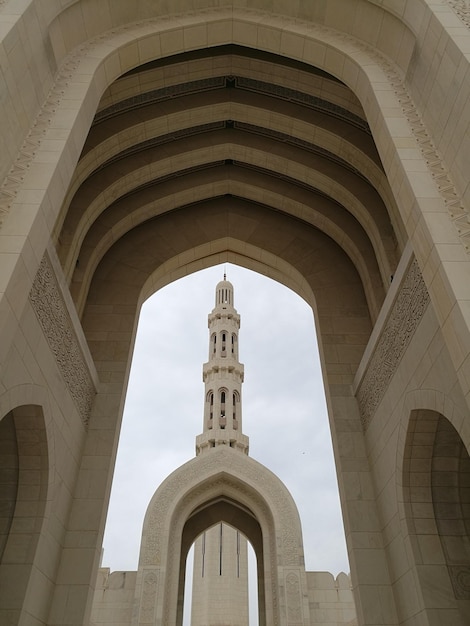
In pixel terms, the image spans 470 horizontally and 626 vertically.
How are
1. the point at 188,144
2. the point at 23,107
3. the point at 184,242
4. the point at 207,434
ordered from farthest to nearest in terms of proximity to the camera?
the point at 207,434, the point at 184,242, the point at 188,144, the point at 23,107

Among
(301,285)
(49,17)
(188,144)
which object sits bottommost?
(49,17)

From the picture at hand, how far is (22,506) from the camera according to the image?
188 inches

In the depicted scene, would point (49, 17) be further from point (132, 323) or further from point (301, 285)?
point (301, 285)

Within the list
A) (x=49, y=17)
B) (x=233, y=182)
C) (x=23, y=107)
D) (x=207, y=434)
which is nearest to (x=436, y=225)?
(x=23, y=107)

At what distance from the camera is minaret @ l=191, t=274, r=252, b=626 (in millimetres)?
18688

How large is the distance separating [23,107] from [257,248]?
16.2ft

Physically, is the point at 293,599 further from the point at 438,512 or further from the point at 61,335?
the point at 61,335

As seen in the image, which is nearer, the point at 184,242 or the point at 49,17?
the point at 49,17

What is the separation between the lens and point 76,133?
14.2ft

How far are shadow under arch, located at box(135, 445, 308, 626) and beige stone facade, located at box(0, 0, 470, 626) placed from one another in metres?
8.13

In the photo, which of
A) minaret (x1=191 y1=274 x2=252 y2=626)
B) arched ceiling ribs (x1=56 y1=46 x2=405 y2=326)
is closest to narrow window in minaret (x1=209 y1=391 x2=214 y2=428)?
minaret (x1=191 y1=274 x2=252 y2=626)

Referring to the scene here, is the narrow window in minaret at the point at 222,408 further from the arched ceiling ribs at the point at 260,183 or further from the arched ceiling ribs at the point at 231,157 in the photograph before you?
the arched ceiling ribs at the point at 260,183

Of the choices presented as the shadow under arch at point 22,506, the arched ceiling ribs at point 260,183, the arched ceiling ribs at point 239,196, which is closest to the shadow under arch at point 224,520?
the arched ceiling ribs at point 239,196

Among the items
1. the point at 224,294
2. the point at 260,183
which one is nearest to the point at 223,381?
the point at 224,294
